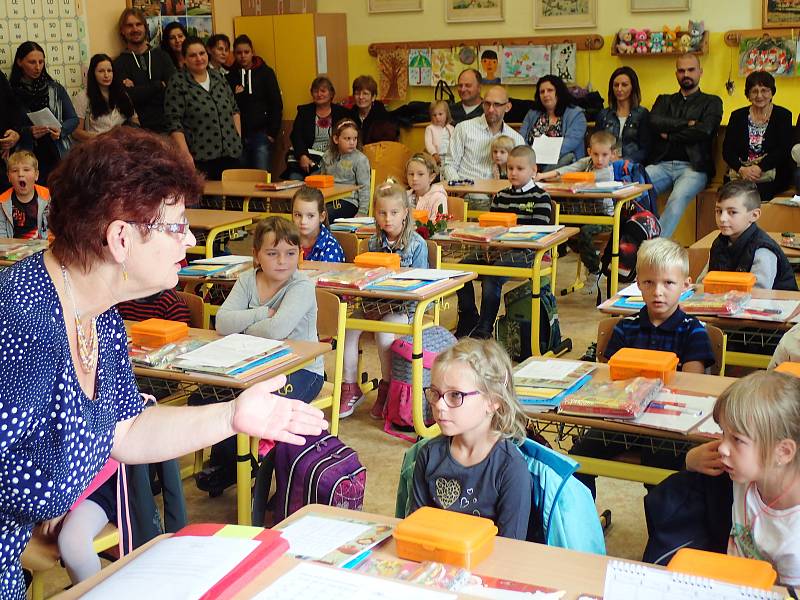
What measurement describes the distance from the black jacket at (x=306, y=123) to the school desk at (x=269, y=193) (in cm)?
170

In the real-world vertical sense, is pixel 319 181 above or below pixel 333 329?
above

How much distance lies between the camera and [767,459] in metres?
2.04

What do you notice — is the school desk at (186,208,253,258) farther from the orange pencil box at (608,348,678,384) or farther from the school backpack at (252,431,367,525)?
the orange pencil box at (608,348,678,384)

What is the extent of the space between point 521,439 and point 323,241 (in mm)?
2760

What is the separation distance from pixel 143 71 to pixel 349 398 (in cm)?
491

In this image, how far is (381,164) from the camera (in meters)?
8.62

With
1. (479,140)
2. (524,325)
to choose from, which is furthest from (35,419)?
(479,140)

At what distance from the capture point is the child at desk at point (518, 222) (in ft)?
18.6

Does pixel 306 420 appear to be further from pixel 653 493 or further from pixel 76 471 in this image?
pixel 653 493

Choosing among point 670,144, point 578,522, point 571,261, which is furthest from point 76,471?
point 670,144

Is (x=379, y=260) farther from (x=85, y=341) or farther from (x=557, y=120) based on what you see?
(x=557, y=120)

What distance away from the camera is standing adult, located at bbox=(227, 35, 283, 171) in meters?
9.25

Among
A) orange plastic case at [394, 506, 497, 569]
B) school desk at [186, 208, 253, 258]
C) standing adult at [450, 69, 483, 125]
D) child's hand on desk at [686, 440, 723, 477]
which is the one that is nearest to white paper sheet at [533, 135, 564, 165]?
standing adult at [450, 69, 483, 125]

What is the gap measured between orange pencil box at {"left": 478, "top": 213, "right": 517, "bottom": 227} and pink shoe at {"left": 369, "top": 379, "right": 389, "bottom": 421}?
52.7 inches
